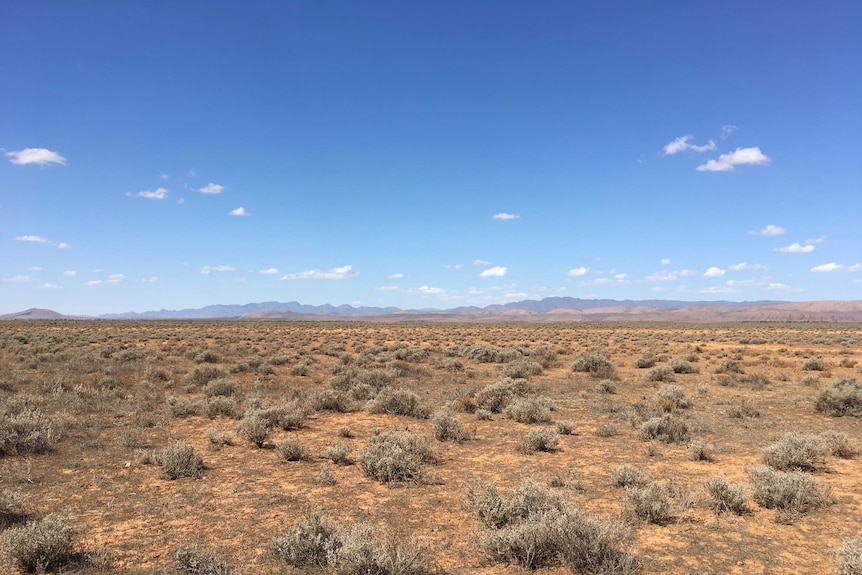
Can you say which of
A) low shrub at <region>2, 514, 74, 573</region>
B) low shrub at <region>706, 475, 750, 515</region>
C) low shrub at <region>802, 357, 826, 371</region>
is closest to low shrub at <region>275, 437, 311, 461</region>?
low shrub at <region>2, 514, 74, 573</region>

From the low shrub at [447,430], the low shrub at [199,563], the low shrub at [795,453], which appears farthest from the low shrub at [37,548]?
the low shrub at [795,453]

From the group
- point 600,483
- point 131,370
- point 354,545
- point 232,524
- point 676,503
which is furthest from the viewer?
point 131,370

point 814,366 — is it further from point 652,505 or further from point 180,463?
point 180,463

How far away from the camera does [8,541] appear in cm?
492

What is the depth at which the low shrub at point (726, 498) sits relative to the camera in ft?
21.9

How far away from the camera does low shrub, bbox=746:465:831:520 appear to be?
22.0 ft

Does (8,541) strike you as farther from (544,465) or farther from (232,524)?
(544,465)

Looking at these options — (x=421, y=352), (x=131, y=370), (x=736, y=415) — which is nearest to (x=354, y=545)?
(x=736, y=415)

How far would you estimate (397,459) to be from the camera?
830cm

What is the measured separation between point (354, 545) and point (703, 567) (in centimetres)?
404

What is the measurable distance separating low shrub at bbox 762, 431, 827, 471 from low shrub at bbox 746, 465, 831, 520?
4.27ft

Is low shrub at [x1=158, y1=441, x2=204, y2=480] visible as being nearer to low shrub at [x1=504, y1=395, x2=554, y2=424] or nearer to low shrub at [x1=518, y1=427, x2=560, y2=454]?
low shrub at [x1=518, y1=427, x2=560, y2=454]

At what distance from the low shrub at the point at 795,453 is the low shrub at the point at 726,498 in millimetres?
2359

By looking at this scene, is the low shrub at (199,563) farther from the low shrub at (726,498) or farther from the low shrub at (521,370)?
the low shrub at (521,370)
